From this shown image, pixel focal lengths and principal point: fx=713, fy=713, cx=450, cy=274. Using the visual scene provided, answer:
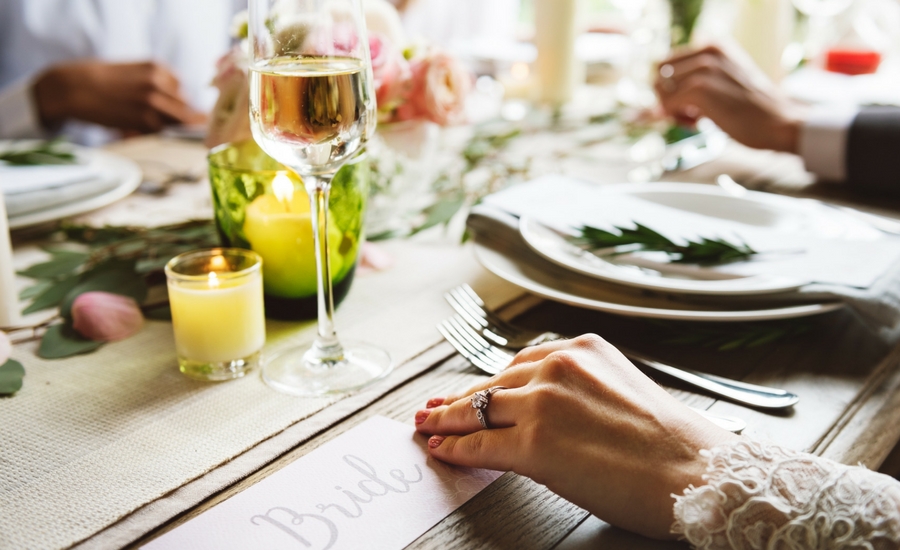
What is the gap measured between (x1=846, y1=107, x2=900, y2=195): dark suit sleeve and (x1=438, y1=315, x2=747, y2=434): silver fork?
0.88 meters

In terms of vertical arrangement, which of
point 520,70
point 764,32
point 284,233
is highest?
point 764,32

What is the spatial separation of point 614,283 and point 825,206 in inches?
16.0

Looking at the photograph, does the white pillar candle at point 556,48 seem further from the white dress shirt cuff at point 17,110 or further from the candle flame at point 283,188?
the white dress shirt cuff at point 17,110

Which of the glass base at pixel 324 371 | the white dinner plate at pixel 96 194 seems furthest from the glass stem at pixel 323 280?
the white dinner plate at pixel 96 194

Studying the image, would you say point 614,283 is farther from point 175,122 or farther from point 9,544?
point 175,122

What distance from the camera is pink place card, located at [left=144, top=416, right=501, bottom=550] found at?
46cm

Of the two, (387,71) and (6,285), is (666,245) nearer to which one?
(387,71)

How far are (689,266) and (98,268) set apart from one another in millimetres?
699

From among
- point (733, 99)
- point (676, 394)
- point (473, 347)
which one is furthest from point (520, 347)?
point (733, 99)

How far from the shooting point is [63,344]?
73 cm

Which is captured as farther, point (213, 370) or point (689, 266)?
point (689, 266)

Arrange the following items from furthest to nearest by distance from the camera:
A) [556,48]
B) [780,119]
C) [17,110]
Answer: [17,110] < [556,48] < [780,119]

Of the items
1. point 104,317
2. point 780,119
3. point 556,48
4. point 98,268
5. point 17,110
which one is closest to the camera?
point 104,317

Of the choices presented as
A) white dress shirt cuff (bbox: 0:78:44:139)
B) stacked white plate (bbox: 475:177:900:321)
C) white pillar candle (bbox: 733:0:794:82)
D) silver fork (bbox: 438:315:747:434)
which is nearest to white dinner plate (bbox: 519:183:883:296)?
stacked white plate (bbox: 475:177:900:321)
